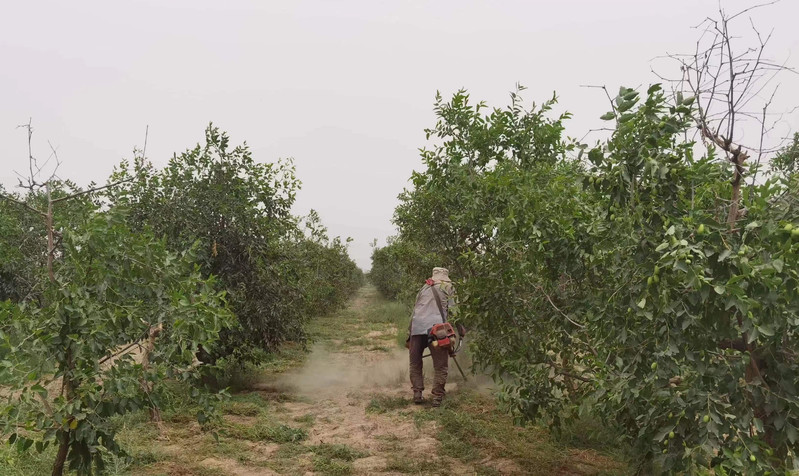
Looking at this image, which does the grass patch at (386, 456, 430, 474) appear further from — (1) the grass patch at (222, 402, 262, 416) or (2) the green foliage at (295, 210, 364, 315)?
(2) the green foliage at (295, 210, 364, 315)

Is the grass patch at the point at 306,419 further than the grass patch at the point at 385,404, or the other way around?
the grass patch at the point at 385,404

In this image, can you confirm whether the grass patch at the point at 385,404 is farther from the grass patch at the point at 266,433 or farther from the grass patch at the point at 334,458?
the grass patch at the point at 334,458

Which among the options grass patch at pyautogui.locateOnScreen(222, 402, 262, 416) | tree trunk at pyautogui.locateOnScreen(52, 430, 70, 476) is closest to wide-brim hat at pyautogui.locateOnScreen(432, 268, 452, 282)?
grass patch at pyautogui.locateOnScreen(222, 402, 262, 416)

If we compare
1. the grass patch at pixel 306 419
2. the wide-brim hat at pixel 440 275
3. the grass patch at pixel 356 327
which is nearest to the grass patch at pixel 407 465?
the grass patch at pixel 306 419

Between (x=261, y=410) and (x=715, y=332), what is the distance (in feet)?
20.1

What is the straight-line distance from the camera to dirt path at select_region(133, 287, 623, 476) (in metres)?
5.39

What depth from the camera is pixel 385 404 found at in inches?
316

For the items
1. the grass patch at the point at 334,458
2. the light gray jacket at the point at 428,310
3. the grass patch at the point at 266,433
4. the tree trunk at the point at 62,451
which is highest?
the light gray jacket at the point at 428,310

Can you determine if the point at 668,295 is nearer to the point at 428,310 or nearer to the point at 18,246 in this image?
the point at 428,310

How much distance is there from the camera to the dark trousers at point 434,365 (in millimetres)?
7922

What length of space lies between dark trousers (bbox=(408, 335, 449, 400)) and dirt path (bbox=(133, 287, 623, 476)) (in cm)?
25

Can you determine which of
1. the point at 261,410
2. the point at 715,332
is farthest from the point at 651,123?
the point at 261,410

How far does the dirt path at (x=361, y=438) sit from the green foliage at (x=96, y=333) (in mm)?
1567

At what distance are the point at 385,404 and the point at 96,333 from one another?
5.01 meters
